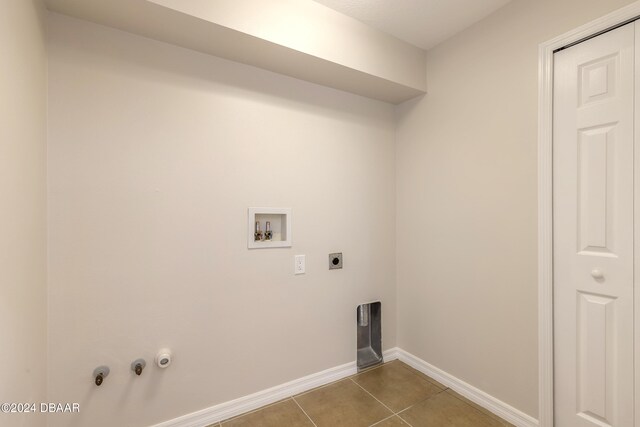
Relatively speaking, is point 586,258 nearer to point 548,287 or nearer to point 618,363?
point 548,287

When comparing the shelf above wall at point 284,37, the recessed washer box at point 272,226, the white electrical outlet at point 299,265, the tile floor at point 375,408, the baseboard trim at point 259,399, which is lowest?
the tile floor at point 375,408

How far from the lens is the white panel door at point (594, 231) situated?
1.27 metres

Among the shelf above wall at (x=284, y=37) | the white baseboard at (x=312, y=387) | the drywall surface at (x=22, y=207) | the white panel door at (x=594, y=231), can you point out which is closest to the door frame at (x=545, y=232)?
the white panel door at (x=594, y=231)

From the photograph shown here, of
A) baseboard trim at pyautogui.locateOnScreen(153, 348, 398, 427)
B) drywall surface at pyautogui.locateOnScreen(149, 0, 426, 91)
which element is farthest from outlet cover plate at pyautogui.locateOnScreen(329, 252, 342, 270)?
drywall surface at pyautogui.locateOnScreen(149, 0, 426, 91)

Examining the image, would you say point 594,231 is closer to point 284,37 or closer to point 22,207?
point 284,37

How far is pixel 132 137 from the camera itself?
1500 mm

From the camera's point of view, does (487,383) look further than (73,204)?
Yes

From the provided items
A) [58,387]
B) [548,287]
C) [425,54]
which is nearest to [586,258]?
[548,287]

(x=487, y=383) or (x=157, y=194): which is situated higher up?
(x=157, y=194)

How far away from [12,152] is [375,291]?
225cm

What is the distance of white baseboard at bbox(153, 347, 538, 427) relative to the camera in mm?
1608

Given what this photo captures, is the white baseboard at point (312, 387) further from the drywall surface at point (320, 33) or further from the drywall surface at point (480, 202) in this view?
the drywall surface at point (320, 33)

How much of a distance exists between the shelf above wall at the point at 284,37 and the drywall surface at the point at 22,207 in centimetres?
40

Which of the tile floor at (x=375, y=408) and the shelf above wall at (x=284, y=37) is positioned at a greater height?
the shelf above wall at (x=284, y=37)
